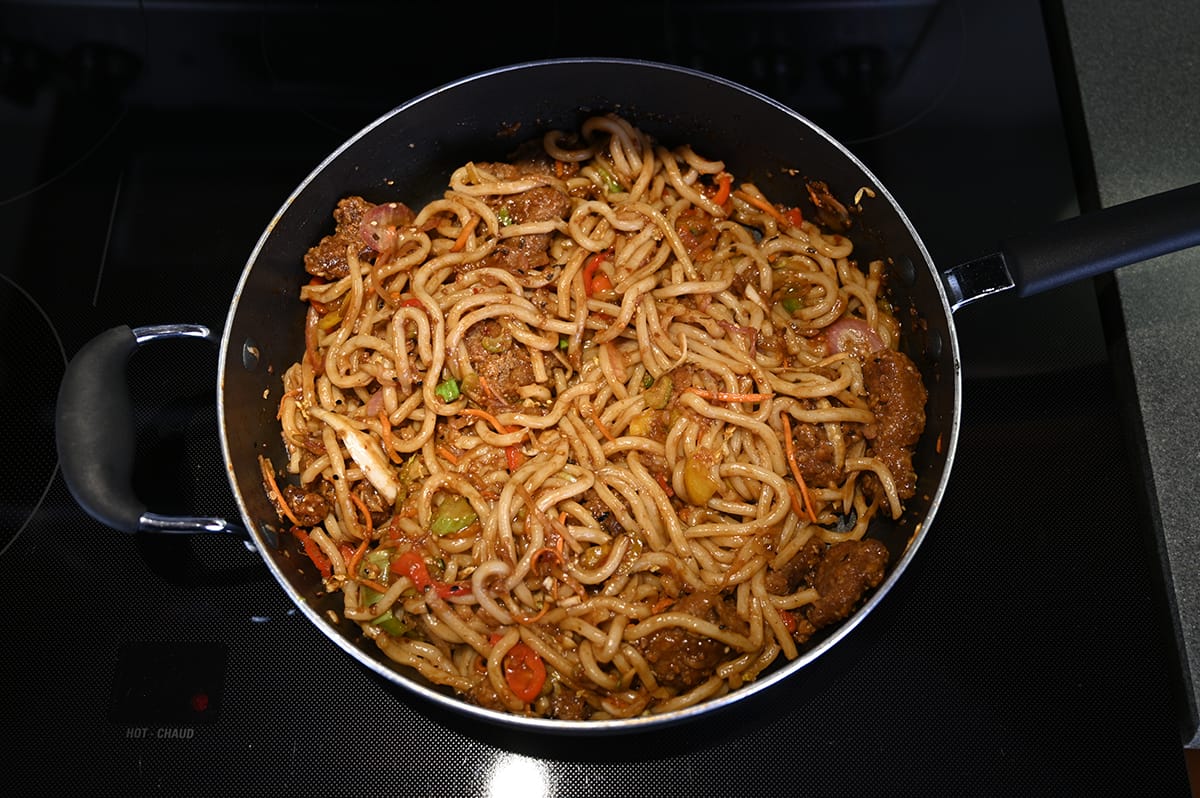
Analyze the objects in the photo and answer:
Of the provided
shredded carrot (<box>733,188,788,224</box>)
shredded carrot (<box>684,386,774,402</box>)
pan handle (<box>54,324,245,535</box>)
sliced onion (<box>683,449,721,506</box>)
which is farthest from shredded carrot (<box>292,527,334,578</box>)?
shredded carrot (<box>733,188,788,224</box>)

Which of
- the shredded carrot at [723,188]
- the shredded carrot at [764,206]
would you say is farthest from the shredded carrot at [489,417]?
the shredded carrot at [764,206]

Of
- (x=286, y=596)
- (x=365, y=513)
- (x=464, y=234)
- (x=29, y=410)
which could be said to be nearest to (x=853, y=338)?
(x=464, y=234)

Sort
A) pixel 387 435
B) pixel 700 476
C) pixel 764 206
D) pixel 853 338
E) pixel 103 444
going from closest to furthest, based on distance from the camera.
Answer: pixel 103 444 < pixel 700 476 < pixel 387 435 < pixel 853 338 < pixel 764 206

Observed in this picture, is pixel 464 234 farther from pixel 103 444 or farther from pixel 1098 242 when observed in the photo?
pixel 1098 242

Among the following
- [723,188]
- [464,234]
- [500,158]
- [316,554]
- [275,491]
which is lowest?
[316,554]

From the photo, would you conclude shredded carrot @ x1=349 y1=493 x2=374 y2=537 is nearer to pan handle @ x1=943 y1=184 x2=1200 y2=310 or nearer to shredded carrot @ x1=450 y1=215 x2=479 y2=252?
shredded carrot @ x1=450 y1=215 x2=479 y2=252

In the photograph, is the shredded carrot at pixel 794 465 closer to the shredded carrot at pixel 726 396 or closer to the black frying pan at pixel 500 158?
the shredded carrot at pixel 726 396

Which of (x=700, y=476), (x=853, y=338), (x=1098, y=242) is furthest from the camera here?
(x=853, y=338)
